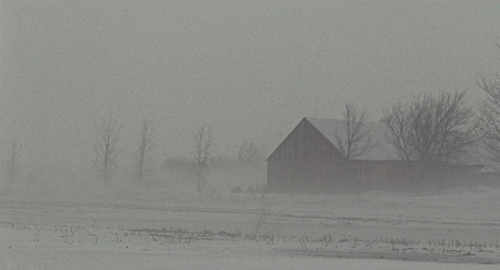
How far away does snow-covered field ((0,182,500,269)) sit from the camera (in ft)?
51.3

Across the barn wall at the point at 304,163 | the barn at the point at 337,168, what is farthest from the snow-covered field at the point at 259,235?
the barn wall at the point at 304,163

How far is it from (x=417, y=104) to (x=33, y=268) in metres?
57.4

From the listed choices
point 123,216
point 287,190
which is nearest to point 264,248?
point 123,216

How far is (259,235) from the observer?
24.5m

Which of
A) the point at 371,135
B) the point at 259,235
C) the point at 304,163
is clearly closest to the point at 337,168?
the point at 304,163

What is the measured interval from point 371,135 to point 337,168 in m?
6.26

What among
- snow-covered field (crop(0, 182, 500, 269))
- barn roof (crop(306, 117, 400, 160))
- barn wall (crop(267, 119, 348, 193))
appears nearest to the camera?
snow-covered field (crop(0, 182, 500, 269))

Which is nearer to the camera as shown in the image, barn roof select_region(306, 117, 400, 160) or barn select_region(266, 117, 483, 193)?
barn select_region(266, 117, 483, 193)

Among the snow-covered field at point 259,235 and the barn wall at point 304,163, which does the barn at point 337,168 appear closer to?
the barn wall at point 304,163

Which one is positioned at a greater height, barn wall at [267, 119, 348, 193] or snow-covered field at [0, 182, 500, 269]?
barn wall at [267, 119, 348, 193]

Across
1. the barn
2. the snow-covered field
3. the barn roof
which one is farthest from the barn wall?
the snow-covered field

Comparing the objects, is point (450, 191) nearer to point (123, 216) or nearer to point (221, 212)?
point (221, 212)

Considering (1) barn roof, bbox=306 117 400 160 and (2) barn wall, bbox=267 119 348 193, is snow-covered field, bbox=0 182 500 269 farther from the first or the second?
(1) barn roof, bbox=306 117 400 160

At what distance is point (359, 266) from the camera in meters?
15.0
